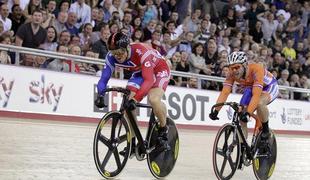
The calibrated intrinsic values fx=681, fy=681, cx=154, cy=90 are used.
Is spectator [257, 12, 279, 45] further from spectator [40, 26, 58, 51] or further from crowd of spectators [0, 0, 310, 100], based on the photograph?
spectator [40, 26, 58, 51]

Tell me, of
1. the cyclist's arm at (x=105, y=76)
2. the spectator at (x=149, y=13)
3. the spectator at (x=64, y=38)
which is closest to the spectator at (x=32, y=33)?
the spectator at (x=64, y=38)

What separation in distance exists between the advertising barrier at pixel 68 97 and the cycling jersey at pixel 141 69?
4.91m

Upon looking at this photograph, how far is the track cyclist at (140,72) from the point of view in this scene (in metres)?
6.54

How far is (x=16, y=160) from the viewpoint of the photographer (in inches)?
A: 277

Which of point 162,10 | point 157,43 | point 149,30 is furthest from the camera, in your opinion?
point 162,10

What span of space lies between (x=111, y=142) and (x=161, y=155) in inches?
31.9

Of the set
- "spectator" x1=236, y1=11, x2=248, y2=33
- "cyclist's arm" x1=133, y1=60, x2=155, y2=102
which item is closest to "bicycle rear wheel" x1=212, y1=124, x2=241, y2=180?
"cyclist's arm" x1=133, y1=60, x2=155, y2=102

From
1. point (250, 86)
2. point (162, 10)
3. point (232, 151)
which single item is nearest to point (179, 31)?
point (162, 10)

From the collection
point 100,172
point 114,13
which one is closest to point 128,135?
point 100,172

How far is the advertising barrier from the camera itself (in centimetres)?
1167

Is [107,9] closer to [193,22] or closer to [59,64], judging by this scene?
[59,64]

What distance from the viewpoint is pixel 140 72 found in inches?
280

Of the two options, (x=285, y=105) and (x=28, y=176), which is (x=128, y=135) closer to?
(x=28, y=176)

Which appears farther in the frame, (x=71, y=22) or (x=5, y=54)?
(x=71, y=22)
